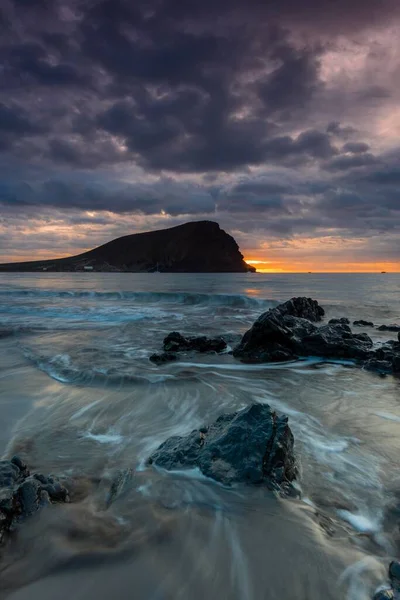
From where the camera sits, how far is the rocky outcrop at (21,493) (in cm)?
285

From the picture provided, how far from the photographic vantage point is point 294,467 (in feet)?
12.6

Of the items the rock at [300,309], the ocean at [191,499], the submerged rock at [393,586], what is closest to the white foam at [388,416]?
the ocean at [191,499]

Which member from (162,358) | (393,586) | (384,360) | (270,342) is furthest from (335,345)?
(393,586)

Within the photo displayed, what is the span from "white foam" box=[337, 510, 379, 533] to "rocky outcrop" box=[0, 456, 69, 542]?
2.59m

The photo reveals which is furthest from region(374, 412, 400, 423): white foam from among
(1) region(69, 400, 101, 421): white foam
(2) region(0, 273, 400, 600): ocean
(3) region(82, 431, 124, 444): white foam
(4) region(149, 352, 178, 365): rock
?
(4) region(149, 352, 178, 365): rock

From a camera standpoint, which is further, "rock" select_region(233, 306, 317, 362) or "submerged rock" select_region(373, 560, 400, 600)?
"rock" select_region(233, 306, 317, 362)

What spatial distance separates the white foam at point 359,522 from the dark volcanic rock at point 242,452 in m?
0.59

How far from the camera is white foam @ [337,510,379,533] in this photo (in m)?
3.00

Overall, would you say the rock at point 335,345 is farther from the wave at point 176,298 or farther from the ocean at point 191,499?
the wave at point 176,298

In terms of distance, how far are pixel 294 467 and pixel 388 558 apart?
1.27 m

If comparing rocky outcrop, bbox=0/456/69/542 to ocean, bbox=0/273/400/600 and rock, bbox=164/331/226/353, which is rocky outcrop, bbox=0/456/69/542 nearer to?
ocean, bbox=0/273/400/600

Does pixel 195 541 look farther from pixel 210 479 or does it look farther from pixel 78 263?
pixel 78 263

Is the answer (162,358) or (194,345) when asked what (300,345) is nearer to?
(194,345)

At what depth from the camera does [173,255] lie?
182500 millimetres
